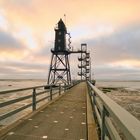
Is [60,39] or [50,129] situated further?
[60,39]

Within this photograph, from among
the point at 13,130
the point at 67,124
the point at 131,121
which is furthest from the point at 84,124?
the point at 131,121

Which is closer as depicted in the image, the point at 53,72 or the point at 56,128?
the point at 56,128

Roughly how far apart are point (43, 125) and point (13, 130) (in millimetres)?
1150

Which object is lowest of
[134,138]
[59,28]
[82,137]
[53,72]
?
[82,137]

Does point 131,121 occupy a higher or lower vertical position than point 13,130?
higher

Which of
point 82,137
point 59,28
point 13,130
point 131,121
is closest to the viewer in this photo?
point 131,121

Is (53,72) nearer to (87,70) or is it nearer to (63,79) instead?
(63,79)

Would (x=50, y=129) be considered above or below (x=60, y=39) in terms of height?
below

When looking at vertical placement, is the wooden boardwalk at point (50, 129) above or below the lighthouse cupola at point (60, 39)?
below

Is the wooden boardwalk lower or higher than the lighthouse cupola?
lower

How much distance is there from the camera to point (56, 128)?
8195 mm

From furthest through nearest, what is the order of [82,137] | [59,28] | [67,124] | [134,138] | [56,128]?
[59,28] → [67,124] → [56,128] → [82,137] → [134,138]

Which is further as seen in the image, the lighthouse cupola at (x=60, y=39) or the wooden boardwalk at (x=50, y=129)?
the lighthouse cupola at (x=60, y=39)

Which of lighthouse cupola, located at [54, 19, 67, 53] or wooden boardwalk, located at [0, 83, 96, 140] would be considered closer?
wooden boardwalk, located at [0, 83, 96, 140]
